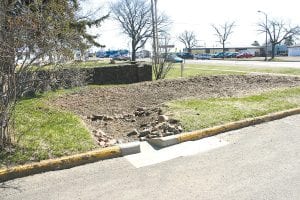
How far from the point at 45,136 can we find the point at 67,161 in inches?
43.5

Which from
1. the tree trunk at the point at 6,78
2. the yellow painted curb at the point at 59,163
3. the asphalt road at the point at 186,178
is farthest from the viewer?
the tree trunk at the point at 6,78

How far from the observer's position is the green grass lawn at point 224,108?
277 inches

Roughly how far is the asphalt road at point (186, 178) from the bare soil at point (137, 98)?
1.14m

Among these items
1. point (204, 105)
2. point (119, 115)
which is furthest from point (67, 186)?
point (204, 105)

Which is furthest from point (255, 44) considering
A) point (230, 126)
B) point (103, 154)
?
point (103, 154)

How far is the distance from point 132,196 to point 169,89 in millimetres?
8145

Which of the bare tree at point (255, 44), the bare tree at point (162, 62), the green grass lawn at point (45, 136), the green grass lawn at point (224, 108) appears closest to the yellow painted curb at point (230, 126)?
the green grass lawn at point (224, 108)

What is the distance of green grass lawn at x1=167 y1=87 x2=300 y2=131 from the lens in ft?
23.1

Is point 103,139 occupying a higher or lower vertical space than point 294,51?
lower

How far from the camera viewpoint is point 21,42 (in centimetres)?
486

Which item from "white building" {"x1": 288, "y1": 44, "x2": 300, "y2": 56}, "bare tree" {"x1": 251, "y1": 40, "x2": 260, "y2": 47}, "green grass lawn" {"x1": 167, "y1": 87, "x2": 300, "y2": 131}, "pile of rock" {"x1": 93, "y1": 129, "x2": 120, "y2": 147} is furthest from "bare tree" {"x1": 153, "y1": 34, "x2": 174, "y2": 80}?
"bare tree" {"x1": 251, "y1": 40, "x2": 260, "y2": 47}

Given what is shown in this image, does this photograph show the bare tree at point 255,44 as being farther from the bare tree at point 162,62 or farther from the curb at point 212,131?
the curb at point 212,131

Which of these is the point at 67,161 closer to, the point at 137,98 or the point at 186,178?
the point at 186,178

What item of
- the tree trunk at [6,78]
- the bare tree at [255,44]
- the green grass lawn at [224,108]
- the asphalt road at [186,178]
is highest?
the bare tree at [255,44]
